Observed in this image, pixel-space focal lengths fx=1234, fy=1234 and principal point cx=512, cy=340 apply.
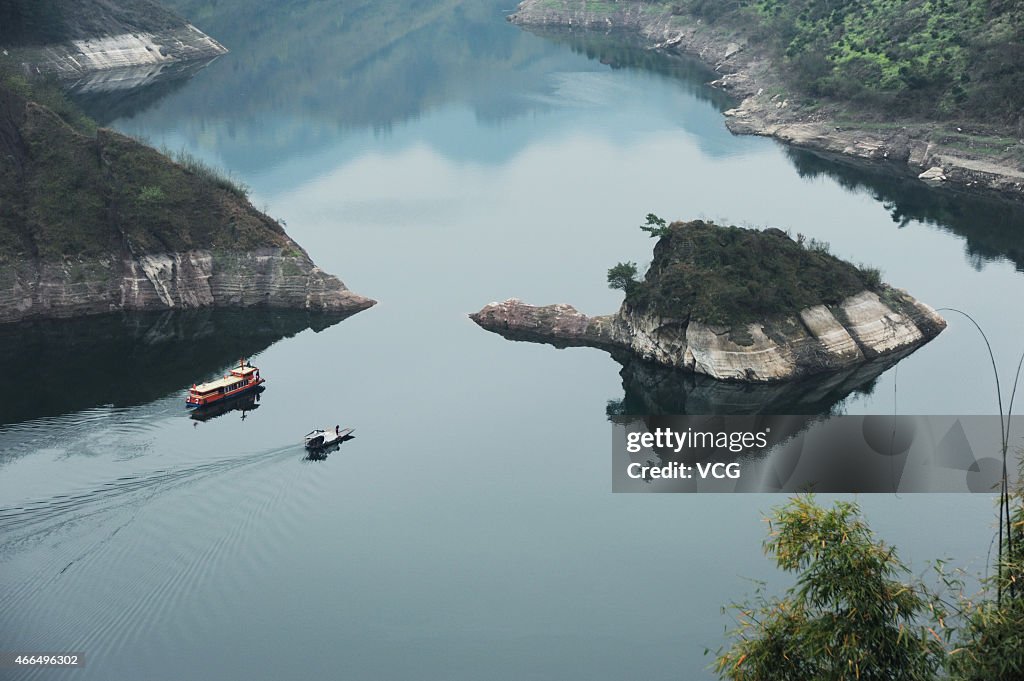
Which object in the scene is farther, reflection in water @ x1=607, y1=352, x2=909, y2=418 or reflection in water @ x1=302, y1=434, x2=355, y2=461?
Result: reflection in water @ x1=607, y1=352, x2=909, y2=418

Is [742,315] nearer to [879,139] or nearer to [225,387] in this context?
[225,387]

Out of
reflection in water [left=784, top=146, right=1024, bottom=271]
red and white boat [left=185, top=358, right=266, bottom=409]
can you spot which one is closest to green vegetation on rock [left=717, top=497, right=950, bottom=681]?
red and white boat [left=185, top=358, right=266, bottom=409]

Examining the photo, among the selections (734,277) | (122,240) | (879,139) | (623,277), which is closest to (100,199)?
(122,240)

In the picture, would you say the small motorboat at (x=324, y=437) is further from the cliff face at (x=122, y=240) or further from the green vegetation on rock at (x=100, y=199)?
the green vegetation on rock at (x=100, y=199)

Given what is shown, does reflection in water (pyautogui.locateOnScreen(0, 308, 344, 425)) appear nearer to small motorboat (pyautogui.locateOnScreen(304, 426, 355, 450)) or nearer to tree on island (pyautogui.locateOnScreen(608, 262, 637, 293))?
small motorboat (pyautogui.locateOnScreen(304, 426, 355, 450))

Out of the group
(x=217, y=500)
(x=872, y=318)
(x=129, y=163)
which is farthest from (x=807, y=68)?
(x=217, y=500)
